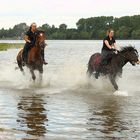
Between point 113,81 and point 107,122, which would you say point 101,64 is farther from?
point 107,122

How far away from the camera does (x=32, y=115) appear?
11.1 meters

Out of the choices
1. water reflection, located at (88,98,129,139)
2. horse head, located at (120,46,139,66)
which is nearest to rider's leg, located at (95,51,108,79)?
horse head, located at (120,46,139,66)

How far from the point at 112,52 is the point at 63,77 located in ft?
15.1

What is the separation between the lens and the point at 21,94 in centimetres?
1566

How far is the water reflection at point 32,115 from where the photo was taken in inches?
369

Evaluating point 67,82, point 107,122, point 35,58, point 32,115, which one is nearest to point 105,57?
point 35,58

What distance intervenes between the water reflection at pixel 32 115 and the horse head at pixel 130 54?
354 centimetres

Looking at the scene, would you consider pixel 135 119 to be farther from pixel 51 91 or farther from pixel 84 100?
pixel 51 91

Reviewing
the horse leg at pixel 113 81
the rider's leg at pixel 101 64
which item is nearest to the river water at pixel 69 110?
the horse leg at pixel 113 81

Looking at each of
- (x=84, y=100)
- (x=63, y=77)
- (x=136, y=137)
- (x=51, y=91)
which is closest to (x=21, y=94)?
(x=51, y=91)

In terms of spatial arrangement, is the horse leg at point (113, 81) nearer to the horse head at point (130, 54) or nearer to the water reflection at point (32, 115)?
the horse head at point (130, 54)

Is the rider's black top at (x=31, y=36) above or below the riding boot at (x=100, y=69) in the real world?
above

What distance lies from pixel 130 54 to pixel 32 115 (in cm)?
624

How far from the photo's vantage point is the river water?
29.7 feet
